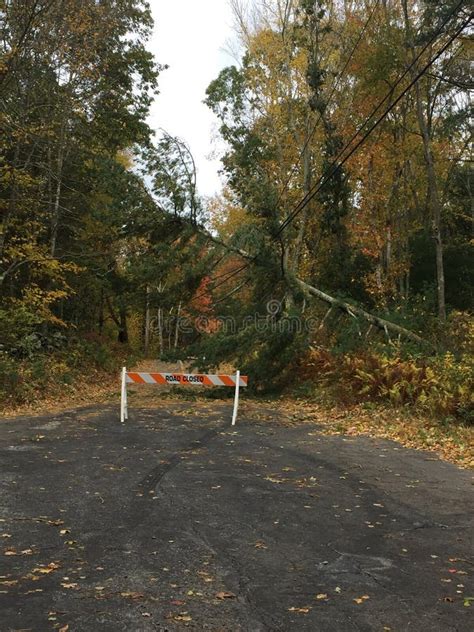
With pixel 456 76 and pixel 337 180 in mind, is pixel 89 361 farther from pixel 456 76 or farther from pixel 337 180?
pixel 456 76

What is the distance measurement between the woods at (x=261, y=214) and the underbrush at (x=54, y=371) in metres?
0.08

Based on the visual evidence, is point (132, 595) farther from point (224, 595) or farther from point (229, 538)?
point (229, 538)

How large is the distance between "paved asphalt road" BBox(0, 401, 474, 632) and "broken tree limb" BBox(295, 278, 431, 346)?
6905 millimetres

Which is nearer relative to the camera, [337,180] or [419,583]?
[419,583]

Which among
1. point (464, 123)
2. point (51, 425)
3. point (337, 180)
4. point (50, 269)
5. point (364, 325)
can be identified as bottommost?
point (51, 425)

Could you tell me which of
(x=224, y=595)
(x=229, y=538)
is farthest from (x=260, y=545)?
(x=224, y=595)

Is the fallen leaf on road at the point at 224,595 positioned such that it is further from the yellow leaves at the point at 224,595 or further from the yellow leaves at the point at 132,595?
the yellow leaves at the point at 132,595

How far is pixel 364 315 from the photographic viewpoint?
16.2 m

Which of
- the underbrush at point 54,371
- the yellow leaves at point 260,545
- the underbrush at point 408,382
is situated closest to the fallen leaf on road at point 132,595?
the yellow leaves at point 260,545

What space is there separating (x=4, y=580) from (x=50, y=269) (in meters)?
14.2

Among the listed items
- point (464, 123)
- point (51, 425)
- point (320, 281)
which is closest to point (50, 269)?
point (51, 425)

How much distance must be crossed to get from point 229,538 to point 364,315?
12.0 m

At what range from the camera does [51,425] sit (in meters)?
10.4

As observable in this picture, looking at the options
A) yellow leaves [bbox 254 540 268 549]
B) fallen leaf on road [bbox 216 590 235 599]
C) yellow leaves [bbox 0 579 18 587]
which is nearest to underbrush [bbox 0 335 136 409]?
yellow leaves [bbox 0 579 18 587]
